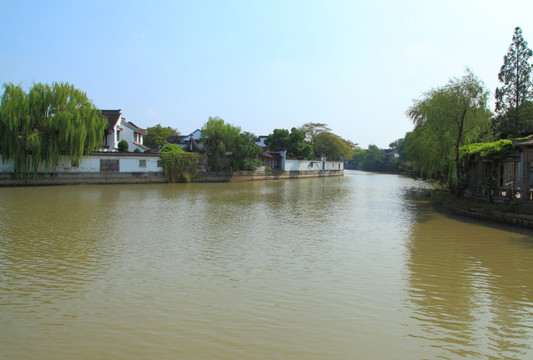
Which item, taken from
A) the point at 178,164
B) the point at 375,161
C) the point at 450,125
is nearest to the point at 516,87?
the point at 450,125

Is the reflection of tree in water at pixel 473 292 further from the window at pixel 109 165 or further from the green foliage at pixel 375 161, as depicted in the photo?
the green foliage at pixel 375 161

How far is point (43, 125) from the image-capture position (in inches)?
987

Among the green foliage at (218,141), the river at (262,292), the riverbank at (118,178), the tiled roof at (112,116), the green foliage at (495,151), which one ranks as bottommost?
the river at (262,292)

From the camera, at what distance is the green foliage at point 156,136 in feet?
171

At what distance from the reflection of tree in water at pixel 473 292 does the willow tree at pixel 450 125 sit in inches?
277

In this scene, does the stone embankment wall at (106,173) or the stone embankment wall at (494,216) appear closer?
the stone embankment wall at (494,216)

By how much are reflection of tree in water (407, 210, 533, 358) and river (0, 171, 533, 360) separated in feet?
0.08

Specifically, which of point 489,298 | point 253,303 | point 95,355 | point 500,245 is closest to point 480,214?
point 500,245

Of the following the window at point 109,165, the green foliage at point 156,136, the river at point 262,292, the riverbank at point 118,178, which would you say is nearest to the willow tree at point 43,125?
the riverbank at point 118,178

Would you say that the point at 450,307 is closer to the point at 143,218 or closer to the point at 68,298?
the point at 68,298

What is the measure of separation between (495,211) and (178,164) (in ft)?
80.1

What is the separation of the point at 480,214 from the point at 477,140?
26.6 ft

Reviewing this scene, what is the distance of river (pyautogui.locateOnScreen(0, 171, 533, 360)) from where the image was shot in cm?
398

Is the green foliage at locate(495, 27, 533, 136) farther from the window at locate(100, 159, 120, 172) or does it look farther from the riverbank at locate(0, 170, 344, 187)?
the window at locate(100, 159, 120, 172)
